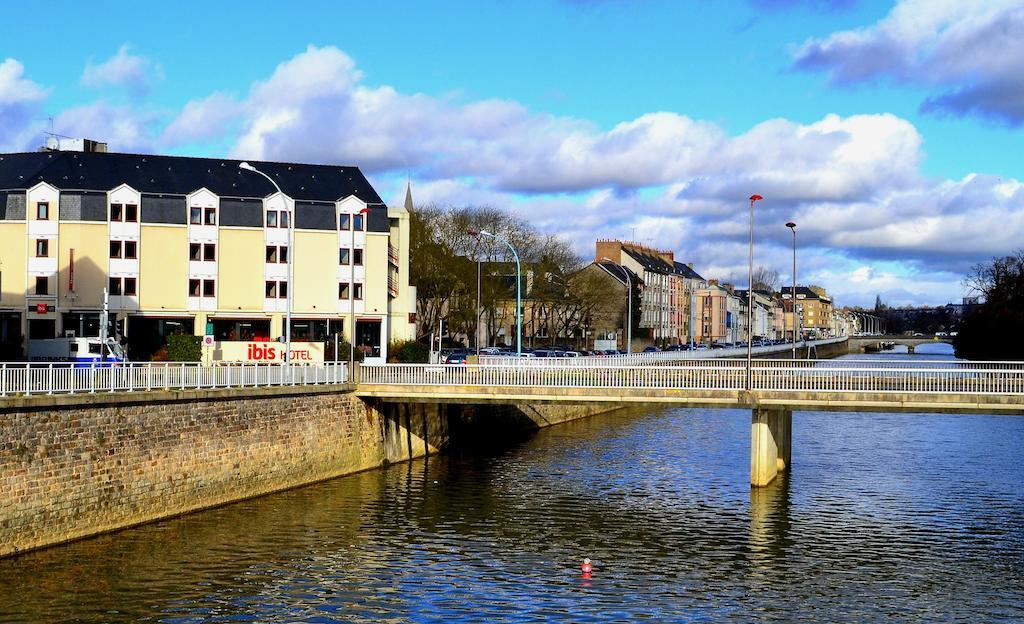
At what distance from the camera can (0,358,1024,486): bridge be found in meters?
39.3

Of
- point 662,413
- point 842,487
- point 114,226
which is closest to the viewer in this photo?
point 842,487

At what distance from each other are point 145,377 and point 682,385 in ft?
64.3

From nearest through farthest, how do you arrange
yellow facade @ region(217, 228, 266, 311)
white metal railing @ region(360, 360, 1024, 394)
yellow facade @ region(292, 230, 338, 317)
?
white metal railing @ region(360, 360, 1024, 394)
yellow facade @ region(217, 228, 266, 311)
yellow facade @ region(292, 230, 338, 317)

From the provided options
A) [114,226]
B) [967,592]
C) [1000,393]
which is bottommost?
[967,592]

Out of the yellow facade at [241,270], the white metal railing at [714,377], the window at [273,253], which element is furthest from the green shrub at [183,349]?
the white metal railing at [714,377]

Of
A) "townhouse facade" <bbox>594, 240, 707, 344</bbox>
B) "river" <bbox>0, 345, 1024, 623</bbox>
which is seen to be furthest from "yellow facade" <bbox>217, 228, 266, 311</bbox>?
"townhouse facade" <bbox>594, 240, 707, 344</bbox>

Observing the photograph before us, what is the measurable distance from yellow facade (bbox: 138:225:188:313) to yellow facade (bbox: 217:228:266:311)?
2.26 m

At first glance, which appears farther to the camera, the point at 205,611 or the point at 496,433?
the point at 496,433

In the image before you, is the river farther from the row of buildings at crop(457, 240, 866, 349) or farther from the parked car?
the row of buildings at crop(457, 240, 866, 349)

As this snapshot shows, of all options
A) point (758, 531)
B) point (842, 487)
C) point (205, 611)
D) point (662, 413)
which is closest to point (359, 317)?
point (662, 413)

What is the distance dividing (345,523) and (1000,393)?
22.8m

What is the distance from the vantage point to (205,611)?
25828mm

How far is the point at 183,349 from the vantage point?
63.2 m

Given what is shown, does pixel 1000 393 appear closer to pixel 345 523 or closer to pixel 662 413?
pixel 345 523
